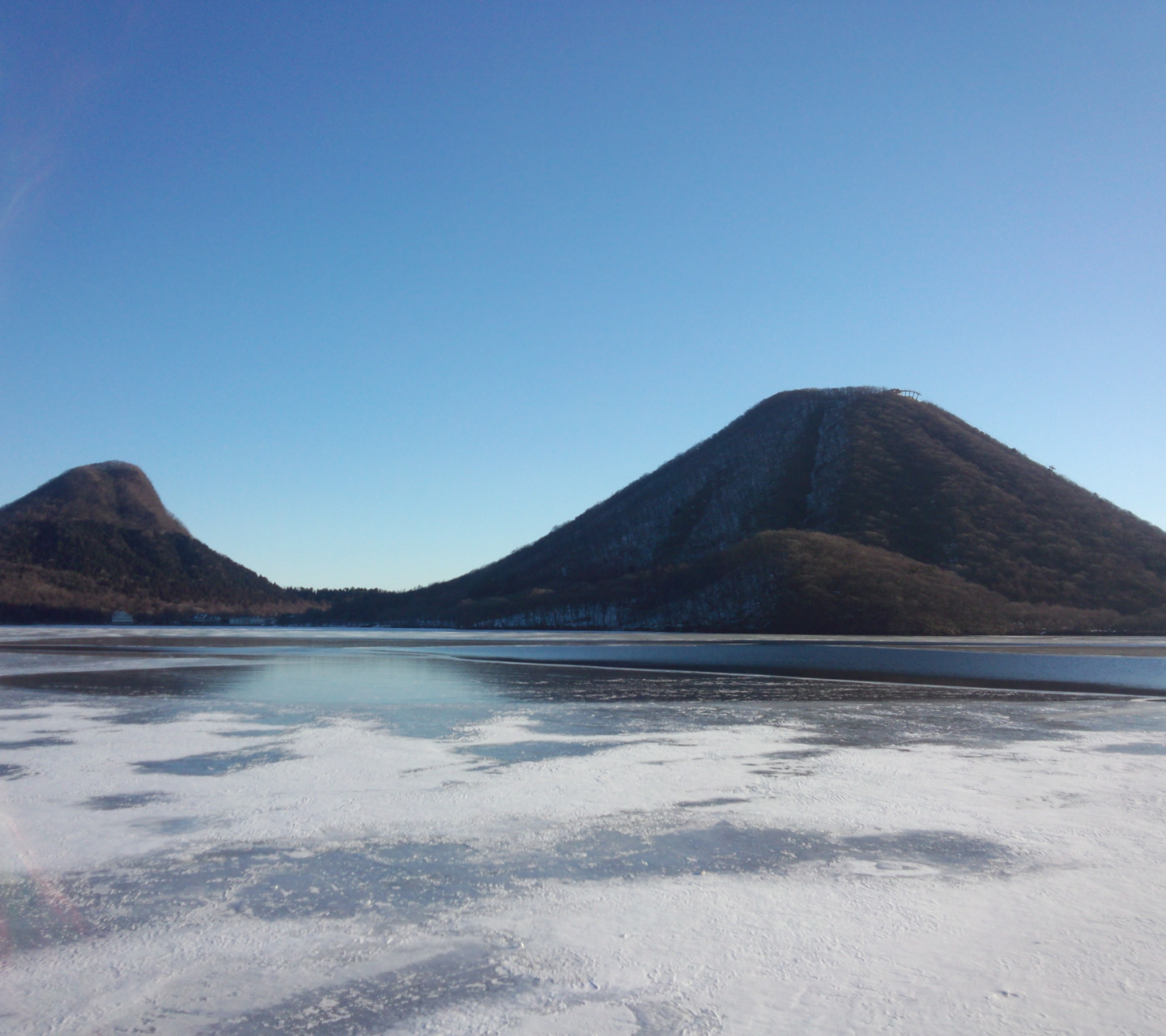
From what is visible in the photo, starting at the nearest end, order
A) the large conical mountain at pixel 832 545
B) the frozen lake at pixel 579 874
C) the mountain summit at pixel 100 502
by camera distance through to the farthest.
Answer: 1. the frozen lake at pixel 579 874
2. the large conical mountain at pixel 832 545
3. the mountain summit at pixel 100 502

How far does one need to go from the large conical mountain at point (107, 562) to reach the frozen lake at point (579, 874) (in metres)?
133

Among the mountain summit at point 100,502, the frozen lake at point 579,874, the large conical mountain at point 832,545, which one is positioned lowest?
the frozen lake at point 579,874

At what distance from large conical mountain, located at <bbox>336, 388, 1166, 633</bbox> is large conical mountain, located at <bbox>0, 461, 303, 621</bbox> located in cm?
4925

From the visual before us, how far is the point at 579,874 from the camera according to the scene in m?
6.27

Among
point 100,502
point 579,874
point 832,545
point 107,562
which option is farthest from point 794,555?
point 100,502

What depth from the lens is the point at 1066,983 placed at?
441cm

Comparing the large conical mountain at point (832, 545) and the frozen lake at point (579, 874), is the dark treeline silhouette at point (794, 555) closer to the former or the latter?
the large conical mountain at point (832, 545)

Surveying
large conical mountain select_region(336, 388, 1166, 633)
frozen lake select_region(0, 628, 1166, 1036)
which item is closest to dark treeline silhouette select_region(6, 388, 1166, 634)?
large conical mountain select_region(336, 388, 1166, 633)

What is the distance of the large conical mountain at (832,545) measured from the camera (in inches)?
2687

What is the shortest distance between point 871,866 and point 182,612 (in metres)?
145

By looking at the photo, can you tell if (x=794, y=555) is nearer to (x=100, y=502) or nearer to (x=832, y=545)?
(x=832, y=545)

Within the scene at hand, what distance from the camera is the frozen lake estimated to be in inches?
166

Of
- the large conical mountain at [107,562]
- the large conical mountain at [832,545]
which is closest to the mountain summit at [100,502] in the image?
the large conical mountain at [107,562]

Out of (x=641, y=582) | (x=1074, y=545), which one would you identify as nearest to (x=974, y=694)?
(x=641, y=582)
